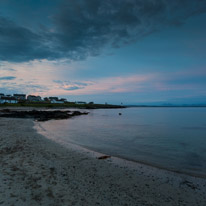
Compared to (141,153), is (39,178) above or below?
above

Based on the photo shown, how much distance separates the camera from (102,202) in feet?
14.5

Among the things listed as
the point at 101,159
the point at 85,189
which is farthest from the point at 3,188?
the point at 101,159

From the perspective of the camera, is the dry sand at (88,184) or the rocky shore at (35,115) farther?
the rocky shore at (35,115)

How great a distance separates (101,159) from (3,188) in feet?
16.8

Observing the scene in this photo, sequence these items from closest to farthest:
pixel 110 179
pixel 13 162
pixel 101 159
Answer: pixel 110 179 → pixel 13 162 → pixel 101 159

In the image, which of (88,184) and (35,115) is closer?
(88,184)

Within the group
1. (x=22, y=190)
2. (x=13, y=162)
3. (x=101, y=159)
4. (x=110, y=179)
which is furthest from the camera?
(x=101, y=159)

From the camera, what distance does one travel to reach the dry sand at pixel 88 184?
14.6 feet

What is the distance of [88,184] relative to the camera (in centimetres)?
550

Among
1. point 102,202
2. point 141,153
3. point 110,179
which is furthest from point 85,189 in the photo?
point 141,153

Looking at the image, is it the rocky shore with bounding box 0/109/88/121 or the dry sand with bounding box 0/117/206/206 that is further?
the rocky shore with bounding box 0/109/88/121

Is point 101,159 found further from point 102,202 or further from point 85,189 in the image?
point 102,202

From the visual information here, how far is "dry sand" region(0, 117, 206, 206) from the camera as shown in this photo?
446 cm

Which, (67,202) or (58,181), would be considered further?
(58,181)
